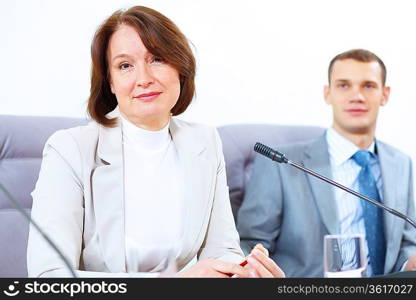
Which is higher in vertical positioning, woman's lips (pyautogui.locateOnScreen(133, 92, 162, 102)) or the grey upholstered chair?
woman's lips (pyautogui.locateOnScreen(133, 92, 162, 102))

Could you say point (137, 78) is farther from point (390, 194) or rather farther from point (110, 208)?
point (390, 194)

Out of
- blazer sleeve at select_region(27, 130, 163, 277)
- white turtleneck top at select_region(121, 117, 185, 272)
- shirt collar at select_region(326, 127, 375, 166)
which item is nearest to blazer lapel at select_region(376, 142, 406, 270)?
shirt collar at select_region(326, 127, 375, 166)

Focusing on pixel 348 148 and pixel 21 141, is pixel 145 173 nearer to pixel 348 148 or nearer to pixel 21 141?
pixel 21 141

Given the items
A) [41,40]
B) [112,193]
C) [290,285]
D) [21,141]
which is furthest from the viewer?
[41,40]

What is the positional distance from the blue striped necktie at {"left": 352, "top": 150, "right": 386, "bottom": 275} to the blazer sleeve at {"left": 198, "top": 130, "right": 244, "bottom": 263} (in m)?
0.53

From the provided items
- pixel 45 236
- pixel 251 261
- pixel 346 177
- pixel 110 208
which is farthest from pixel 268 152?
pixel 346 177

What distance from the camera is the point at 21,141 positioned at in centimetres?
149

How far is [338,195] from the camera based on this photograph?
176 cm

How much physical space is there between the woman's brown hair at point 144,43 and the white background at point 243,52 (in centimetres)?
34

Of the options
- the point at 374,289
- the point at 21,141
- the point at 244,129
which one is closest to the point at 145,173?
the point at 21,141

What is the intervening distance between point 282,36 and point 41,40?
0.82 meters

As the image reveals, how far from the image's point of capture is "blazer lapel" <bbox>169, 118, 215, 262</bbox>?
1290 millimetres

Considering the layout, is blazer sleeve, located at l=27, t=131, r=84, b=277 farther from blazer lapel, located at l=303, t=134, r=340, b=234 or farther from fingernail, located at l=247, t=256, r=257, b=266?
blazer lapel, located at l=303, t=134, r=340, b=234

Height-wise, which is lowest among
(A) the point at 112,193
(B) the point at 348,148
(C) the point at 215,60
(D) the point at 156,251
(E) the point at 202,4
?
(D) the point at 156,251
